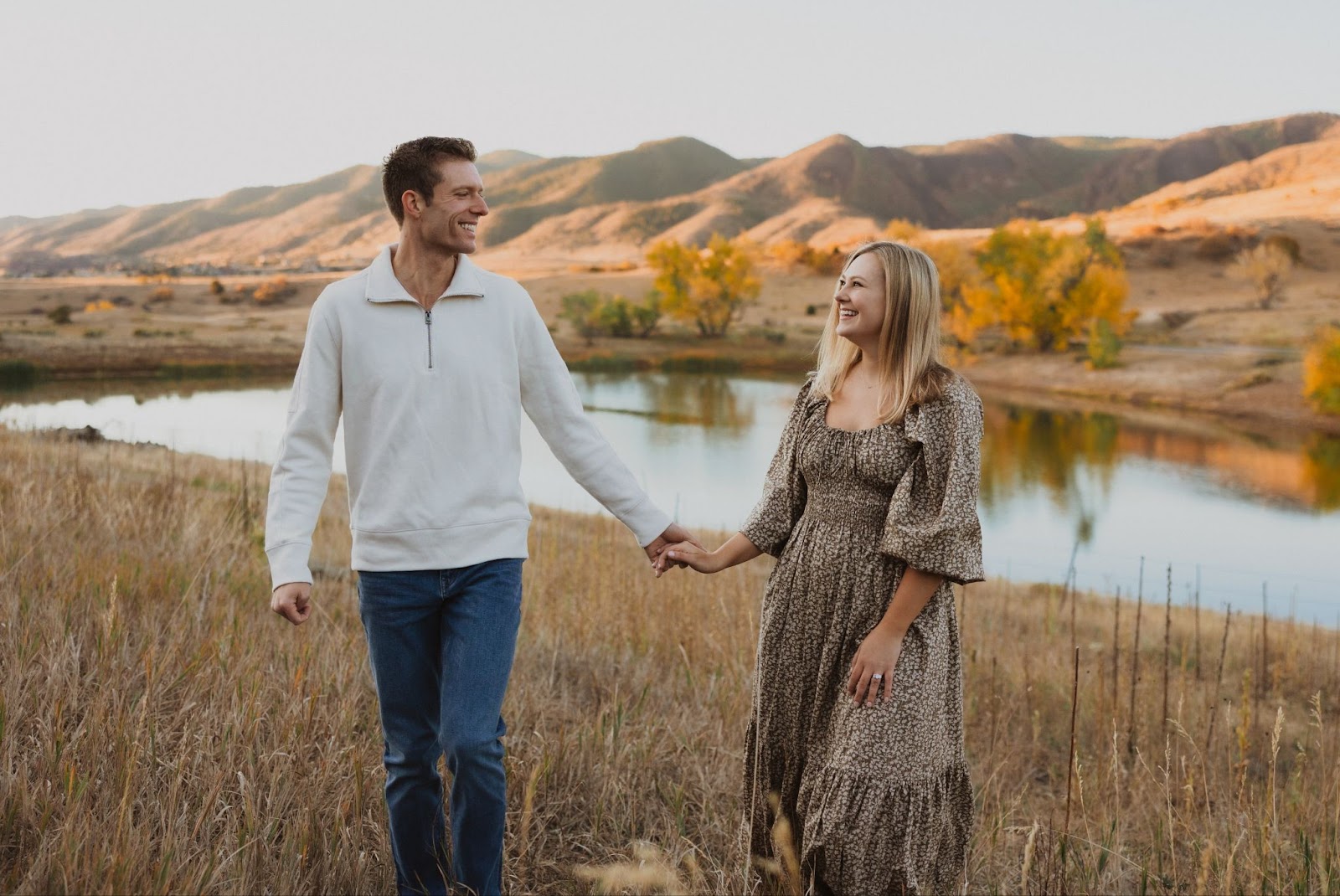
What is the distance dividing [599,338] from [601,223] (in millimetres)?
146280

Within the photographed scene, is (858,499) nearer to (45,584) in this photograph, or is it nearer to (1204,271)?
(45,584)

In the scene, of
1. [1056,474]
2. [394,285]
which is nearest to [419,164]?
[394,285]

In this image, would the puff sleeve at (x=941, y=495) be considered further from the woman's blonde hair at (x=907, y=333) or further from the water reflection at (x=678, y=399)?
the water reflection at (x=678, y=399)

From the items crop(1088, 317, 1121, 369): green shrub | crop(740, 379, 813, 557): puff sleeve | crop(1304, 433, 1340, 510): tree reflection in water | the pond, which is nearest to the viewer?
crop(740, 379, 813, 557): puff sleeve

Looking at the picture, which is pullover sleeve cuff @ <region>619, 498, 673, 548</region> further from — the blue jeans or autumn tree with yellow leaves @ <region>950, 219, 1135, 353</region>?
autumn tree with yellow leaves @ <region>950, 219, 1135, 353</region>

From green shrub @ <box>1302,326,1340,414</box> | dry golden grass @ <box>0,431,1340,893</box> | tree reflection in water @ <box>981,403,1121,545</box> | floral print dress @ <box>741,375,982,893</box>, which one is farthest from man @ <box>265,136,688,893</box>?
green shrub @ <box>1302,326,1340,414</box>

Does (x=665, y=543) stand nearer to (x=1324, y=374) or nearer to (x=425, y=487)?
(x=425, y=487)

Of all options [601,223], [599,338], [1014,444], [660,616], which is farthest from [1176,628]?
[601,223]

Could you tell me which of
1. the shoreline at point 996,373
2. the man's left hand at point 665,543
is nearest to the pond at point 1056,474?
the shoreline at point 996,373

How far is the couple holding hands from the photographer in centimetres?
241

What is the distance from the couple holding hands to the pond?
1232 centimetres

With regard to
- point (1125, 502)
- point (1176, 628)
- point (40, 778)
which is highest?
point (40, 778)

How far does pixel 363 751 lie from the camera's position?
309 cm

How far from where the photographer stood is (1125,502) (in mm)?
26406
